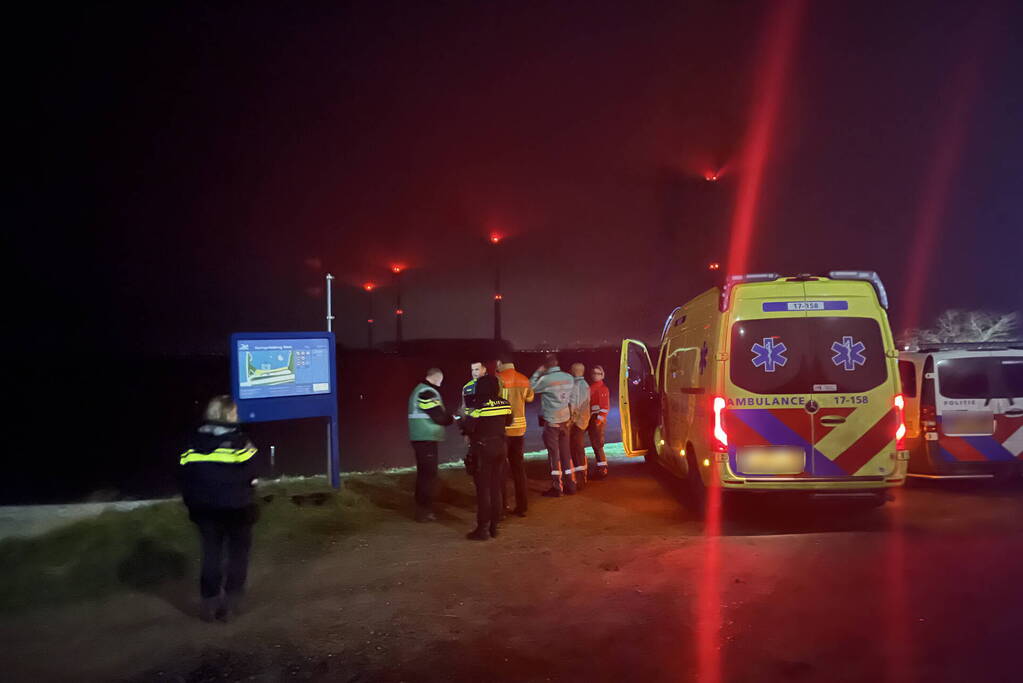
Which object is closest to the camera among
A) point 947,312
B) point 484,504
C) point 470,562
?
point 470,562

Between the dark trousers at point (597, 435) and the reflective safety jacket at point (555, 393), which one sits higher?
the reflective safety jacket at point (555, 393)

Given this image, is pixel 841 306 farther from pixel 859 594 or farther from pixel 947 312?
pixel 947 312

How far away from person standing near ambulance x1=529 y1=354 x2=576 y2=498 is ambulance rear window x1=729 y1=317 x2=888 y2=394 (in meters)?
2.44

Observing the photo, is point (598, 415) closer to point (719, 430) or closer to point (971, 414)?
point (719, 430)

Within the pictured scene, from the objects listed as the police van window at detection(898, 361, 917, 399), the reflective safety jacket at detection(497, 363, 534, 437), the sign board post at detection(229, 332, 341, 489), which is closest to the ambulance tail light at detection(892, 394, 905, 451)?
the police van window at detection(898, 361, 917, 399)

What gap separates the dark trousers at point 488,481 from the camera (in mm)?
7199

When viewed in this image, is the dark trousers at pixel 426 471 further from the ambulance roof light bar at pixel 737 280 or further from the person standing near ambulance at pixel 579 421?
the ambulance roof light bar at pixel 737 280

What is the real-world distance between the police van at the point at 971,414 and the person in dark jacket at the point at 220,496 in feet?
25.3

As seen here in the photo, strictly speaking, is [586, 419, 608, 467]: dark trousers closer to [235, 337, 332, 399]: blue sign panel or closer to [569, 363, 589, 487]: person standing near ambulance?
[569, 363, 589, 487]: person standing near ambulance

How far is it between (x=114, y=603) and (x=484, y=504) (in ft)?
10.4

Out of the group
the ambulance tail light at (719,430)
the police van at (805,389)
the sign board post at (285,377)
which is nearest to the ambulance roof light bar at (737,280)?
the police van at (805,389)

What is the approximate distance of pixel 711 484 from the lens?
750cm

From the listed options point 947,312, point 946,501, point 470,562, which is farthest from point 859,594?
point 947,312

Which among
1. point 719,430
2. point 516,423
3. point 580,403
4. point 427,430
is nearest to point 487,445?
point 427,430
